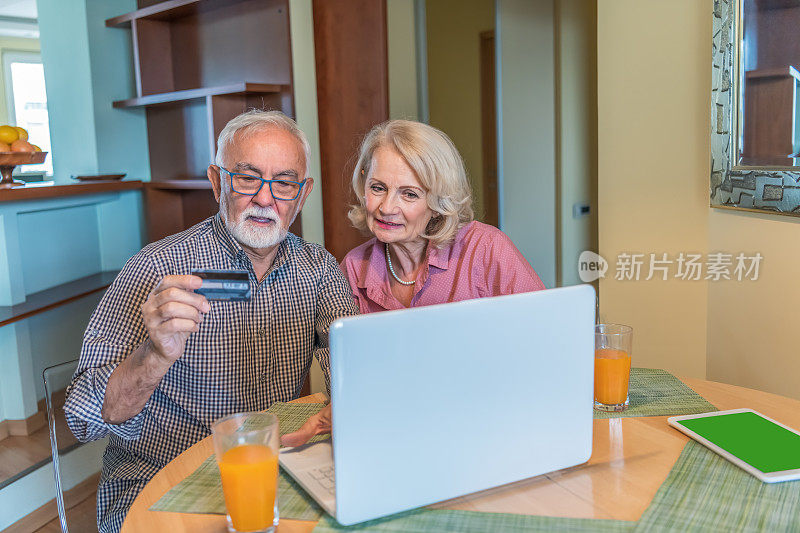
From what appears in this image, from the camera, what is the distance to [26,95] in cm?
683

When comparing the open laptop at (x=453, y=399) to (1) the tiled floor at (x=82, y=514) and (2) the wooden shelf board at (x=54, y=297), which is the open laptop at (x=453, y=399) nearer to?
(1) the tiled floor at (x=82, y=514)

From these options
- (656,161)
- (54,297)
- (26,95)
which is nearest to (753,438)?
(656,161)

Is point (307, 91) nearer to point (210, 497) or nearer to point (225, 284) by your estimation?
point (225, 284)

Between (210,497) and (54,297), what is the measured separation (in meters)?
2.14

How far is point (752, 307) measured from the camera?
2.13 m

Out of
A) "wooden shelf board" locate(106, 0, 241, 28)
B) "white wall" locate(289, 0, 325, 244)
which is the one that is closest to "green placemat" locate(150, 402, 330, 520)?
"white wall" locate(289, 0, 325, 244)

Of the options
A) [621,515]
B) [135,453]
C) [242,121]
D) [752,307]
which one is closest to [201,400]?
[135,453]

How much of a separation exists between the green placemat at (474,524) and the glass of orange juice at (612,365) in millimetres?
407

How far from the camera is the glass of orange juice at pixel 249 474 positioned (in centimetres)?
86

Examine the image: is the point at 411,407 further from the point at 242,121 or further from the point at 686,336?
the point at 686,336

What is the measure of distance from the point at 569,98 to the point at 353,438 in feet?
10.7

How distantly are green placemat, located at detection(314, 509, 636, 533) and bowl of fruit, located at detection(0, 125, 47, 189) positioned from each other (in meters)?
2.38

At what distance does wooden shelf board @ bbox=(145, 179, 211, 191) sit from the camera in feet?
10.4

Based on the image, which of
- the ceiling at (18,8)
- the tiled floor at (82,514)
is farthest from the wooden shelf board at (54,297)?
the ceiling at (18,8)
